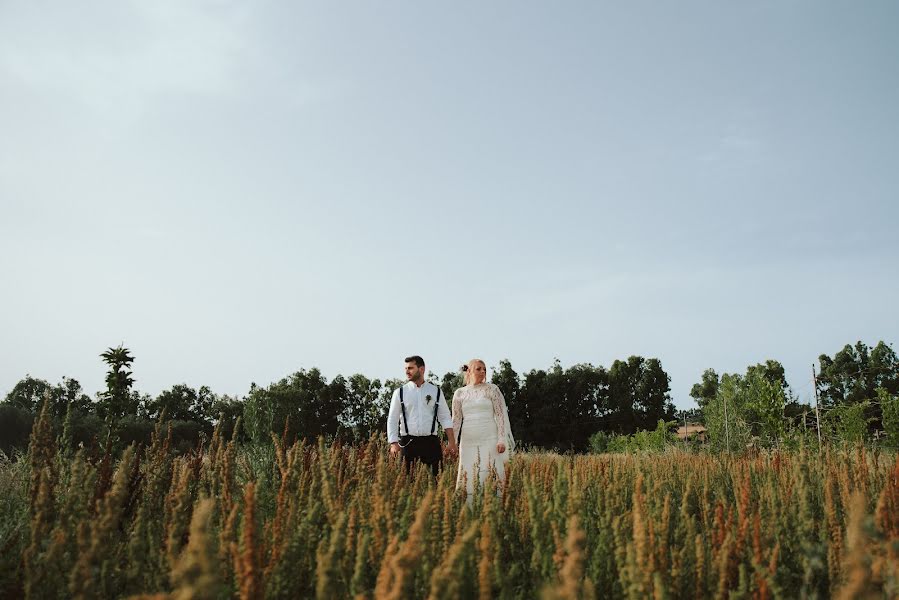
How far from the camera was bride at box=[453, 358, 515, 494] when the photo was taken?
6.84 metres

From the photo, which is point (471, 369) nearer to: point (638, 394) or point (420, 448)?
point (420, 448)

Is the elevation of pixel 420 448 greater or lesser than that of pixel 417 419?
lesser

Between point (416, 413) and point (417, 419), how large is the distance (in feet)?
0.23

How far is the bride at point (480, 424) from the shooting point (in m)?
6.84

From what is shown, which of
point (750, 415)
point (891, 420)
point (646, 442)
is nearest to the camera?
point (891, 420)

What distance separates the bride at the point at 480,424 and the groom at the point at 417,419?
315 millimetres

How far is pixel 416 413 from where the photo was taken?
7301 millimetres

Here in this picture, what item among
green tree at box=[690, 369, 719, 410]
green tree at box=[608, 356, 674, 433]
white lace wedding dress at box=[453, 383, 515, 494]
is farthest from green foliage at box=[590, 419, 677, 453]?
green tree at box=[690, 369, 719, 410]

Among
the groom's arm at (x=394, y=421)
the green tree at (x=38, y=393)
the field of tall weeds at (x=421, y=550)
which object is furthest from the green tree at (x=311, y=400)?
the field of tall weeds at (x=421, y=550)

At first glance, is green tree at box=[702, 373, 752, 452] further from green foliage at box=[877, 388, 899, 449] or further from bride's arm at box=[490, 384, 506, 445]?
bride's arm at box=[490, 384, 506, 445]

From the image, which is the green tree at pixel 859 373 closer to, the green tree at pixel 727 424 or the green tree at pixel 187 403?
the green tree at pixel 727 424

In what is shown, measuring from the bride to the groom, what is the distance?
1.03 ft

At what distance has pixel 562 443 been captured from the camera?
157 ft

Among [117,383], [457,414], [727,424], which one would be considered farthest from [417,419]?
[727,424]
